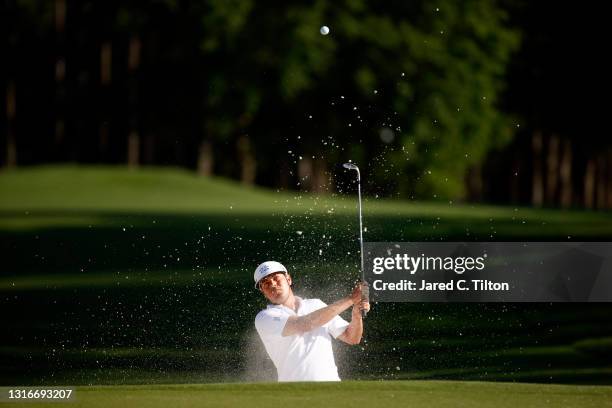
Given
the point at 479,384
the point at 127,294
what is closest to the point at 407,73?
the point at 127,294

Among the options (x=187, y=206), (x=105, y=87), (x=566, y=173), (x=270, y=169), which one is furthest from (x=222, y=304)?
→ (x=566, y=173)

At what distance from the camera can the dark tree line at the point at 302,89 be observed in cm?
4197

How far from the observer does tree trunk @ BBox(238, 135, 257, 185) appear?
45.9 metres

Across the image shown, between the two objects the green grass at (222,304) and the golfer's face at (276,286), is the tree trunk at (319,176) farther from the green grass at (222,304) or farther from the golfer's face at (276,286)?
the golfer's face at (276,286)

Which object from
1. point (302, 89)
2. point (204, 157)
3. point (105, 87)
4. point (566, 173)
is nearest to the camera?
point (302, 89)

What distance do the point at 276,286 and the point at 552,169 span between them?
164ft

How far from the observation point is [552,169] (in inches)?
2205

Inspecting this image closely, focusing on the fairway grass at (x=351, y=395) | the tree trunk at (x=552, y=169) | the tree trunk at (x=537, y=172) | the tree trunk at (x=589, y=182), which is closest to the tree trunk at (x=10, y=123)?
the tree trunk at (x=537, y=172)

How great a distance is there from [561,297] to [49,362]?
20.3 ft

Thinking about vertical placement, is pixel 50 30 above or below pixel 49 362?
above

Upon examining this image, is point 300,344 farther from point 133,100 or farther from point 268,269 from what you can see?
point 133,100

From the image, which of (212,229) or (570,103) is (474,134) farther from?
(212,229)

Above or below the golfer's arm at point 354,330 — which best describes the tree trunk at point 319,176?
below

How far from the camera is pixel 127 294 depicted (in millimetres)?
18219
